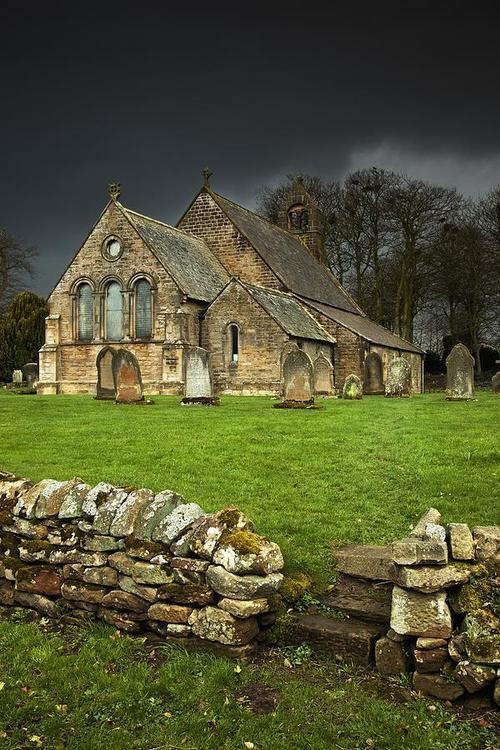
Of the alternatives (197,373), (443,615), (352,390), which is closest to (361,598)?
(443,615)

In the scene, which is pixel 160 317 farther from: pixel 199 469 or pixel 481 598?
pixel 481 598

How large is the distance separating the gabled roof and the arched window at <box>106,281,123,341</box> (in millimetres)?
5335

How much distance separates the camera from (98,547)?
5715 mm

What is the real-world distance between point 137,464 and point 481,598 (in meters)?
5.99

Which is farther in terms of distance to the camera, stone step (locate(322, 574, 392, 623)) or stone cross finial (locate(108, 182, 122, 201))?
stone cross finial (locate(108, 182, 122, 201))

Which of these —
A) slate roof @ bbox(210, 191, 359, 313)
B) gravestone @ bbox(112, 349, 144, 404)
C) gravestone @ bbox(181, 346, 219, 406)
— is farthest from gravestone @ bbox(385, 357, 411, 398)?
slate roof @ bbox(210, 191, 359, 313)

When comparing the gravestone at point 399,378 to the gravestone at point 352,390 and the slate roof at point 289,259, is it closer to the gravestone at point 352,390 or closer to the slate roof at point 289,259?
the gravestone at point 352,390

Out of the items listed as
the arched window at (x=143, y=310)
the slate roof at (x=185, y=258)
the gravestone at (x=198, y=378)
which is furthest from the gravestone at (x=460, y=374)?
the arched window at (x=143, y=310)

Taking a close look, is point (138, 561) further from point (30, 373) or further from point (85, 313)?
point (30, 373)

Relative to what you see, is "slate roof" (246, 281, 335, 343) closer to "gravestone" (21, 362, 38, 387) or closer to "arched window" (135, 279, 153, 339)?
"arched window" (135, 279, 153, 339)

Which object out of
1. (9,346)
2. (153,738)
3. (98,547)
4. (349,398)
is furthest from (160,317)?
(153,738)

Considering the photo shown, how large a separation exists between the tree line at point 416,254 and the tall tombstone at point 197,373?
29.4 meters

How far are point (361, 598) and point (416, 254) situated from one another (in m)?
44.5

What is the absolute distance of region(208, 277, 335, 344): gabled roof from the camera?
90.8 feet
